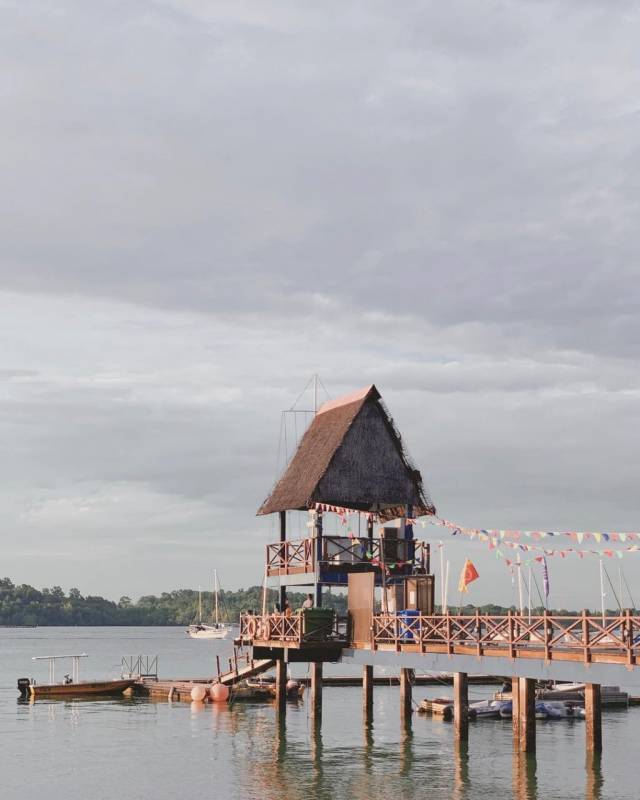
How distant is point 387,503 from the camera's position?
5253 centimetres

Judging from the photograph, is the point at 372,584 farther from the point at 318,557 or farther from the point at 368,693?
the point at 368,693

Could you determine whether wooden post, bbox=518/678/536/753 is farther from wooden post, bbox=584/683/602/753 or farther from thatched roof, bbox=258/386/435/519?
thatched roof, bbox=258/386/435/519

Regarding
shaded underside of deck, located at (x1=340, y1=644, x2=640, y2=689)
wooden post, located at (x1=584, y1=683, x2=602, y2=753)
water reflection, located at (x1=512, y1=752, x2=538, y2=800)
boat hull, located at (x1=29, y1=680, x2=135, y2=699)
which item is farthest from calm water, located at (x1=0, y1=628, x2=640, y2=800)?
boat hull, located at (x1=29, y1=680, x2=135, y2=699)

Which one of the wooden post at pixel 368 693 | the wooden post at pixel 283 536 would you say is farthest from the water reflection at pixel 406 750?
the wooden post at pixel 283 536

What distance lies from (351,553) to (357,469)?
3.72 metres

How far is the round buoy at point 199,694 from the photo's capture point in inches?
2400

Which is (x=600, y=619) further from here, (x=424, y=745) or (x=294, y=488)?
(x=294, y=488)

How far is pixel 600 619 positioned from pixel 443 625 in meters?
8.35

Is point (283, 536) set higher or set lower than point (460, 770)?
higher

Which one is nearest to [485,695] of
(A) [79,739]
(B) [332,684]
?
(B) [332,684]

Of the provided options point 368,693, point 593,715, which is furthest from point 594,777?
point 368,693

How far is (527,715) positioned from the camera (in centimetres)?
3950

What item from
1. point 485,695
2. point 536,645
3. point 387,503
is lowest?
point 485,695

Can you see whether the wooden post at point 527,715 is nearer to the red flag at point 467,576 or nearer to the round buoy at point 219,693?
the red flag at point 467,576
